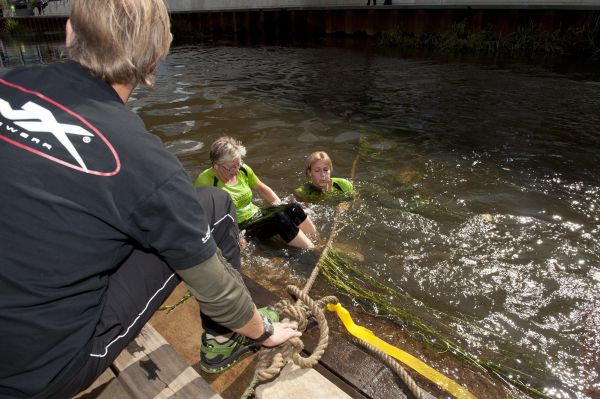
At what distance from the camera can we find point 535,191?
5516 mm

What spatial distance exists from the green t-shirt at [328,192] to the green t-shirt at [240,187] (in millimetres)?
823

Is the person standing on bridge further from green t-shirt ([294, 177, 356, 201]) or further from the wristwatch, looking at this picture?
green t-shirt ([294, 177, 356, 201])

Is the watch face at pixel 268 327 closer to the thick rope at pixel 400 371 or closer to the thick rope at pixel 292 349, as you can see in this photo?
the thick rope at pixel 292 349

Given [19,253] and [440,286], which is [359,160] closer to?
[440,286]

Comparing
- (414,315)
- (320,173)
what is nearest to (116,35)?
(414,315)

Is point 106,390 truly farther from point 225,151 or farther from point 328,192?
point 328,192

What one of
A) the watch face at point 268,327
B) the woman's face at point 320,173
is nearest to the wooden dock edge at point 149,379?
the watch face at point 268,327

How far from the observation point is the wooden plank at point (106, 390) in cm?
190

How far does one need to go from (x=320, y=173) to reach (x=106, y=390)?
378 centimetres

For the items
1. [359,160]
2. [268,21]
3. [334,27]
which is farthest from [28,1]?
[359,160]

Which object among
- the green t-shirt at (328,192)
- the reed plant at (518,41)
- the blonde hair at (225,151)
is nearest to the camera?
the blonde hair at (225,151)

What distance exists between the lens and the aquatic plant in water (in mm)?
2793

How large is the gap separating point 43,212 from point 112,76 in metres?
0.57

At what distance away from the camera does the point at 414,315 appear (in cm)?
338
